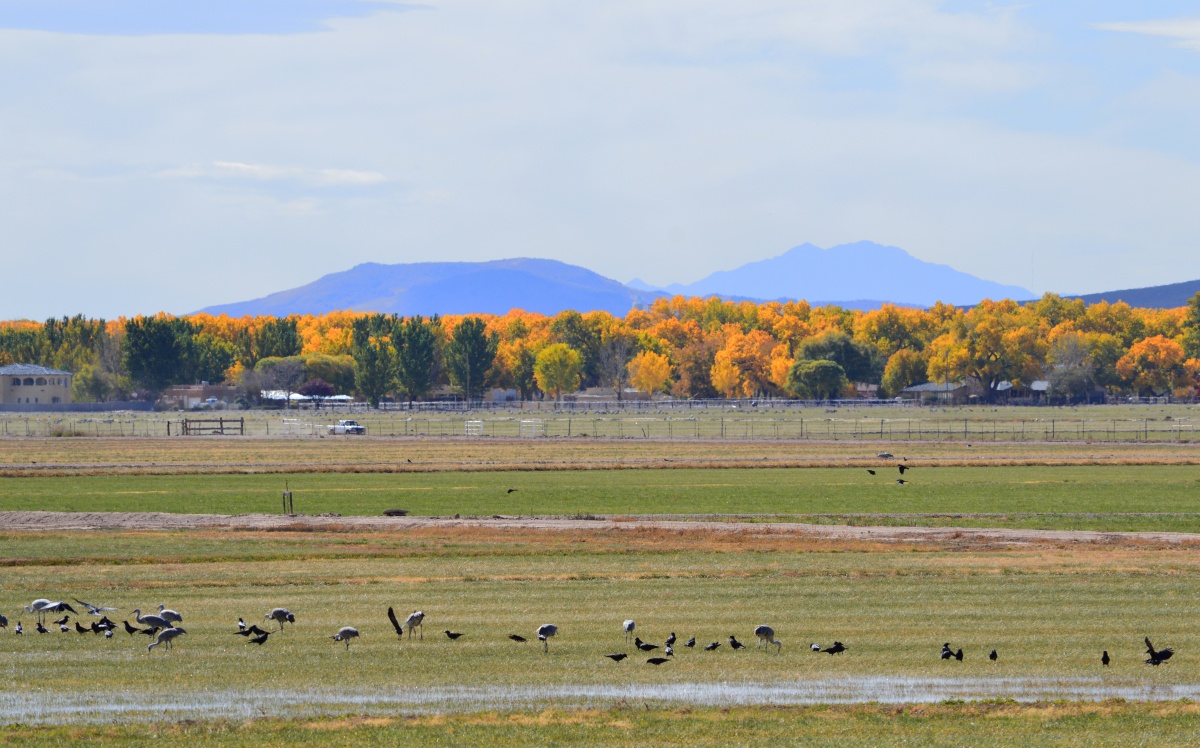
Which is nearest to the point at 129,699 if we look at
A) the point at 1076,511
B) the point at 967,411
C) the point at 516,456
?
the point at 1076,511

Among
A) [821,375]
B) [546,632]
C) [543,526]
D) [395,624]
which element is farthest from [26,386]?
[546,632]

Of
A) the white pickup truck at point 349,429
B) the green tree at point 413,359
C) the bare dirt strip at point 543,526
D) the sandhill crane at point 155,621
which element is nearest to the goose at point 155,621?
the sandhill crane at point 155,621

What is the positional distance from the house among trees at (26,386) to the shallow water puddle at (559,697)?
19028 cm

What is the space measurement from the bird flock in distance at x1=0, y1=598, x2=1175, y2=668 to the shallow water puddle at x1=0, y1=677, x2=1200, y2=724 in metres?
1.12

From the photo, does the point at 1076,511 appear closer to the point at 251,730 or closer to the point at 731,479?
the point at 731,479

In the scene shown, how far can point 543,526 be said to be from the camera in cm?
3844

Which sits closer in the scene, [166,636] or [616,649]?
[166,636]

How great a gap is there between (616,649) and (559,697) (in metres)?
2.94

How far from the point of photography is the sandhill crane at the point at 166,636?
19.9 m

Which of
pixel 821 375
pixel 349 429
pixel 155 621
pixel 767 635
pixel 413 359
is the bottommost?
pixel 767 635

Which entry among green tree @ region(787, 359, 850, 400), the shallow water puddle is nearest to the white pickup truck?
the shallow water puddle

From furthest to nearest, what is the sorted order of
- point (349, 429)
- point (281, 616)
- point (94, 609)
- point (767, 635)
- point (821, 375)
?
point (821, 375) < point (349, 429) < point (94, 609) < point (281, 616) < point (767, 635)

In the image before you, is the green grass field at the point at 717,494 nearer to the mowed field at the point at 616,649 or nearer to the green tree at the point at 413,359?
the mowed field at the point at 616,649

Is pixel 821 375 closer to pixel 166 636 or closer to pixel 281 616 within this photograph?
pixel 281 616
